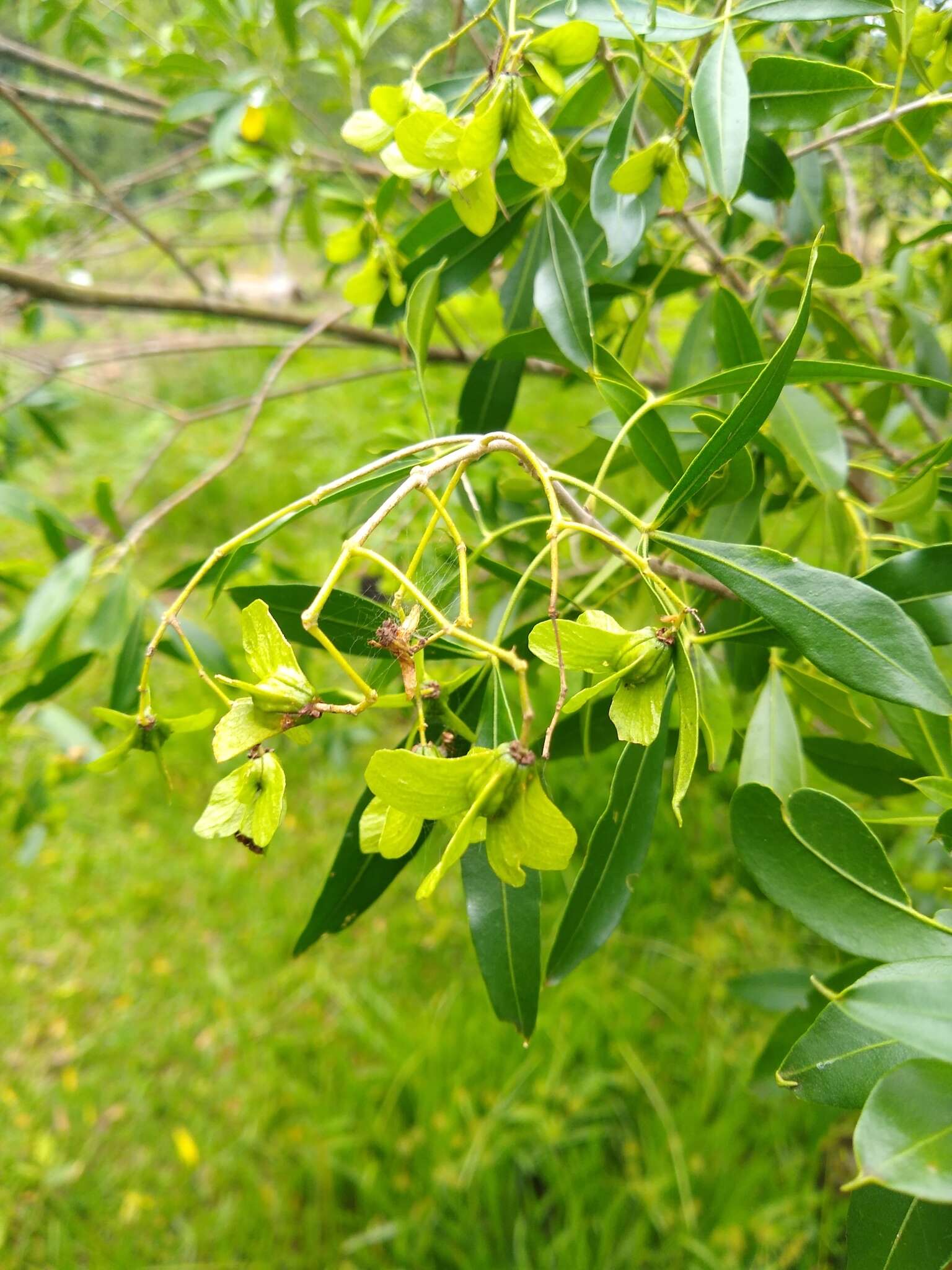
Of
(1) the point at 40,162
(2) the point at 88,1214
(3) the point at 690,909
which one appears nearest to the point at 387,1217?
(2) the point at 88,1214

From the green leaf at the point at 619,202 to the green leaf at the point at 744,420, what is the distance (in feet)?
0.60

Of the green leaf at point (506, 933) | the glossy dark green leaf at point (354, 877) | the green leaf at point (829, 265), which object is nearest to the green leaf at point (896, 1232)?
the green leaf at point (506, 933)

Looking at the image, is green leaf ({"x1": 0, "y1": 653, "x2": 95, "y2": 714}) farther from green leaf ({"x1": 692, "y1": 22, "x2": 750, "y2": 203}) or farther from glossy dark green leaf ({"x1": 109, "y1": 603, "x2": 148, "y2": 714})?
green leaf ({"x1": 692, "y1": 22, "x2": 750, "y2": 203})

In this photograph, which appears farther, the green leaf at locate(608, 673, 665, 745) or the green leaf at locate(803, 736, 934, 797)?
the green leaf at locate(803, 736, 934, 797)

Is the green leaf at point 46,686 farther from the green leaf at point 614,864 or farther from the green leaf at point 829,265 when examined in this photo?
the green leaf at point 829,265

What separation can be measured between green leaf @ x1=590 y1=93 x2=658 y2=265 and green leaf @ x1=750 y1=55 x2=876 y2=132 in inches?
3.4

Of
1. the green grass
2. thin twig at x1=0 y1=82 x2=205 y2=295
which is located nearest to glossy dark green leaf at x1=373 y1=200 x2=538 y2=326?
the green grass

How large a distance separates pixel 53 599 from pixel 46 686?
0.12 m

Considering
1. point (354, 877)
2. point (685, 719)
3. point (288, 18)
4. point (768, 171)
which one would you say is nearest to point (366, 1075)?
point (354, 877)

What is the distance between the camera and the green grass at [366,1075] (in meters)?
1.31

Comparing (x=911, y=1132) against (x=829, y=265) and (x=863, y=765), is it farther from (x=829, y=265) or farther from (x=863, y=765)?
(x=829, y=265)

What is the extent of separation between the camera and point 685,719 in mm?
382

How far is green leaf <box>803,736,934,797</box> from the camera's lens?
0.57m

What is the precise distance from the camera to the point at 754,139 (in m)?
0.60
